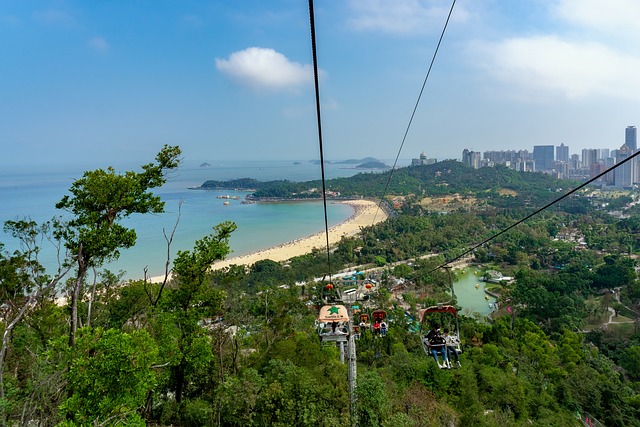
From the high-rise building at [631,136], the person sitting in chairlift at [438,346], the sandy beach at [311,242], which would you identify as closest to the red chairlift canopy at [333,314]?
the person sitting in chairlift at [438,346]

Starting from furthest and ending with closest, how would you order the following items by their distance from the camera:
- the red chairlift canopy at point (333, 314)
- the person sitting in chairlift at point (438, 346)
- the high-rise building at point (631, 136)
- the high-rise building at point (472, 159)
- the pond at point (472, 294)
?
the high-rise building at point (472, 159) < the high-rise building at point (631, 136) < the pond at point (472, 294) < the red chairlift canopy at point (333, 314) < the person sitting in chairlift at point (438, 346)

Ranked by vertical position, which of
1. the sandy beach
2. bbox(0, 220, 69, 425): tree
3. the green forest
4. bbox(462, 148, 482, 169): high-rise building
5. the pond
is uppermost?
bbox(462, 148, 482, 169): high-rise building

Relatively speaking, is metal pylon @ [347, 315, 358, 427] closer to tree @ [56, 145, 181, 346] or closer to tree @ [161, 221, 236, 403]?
tree @ [161, 221, 236, 403]

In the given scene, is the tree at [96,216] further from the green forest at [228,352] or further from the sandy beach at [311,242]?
the sandy beach at [311,242]

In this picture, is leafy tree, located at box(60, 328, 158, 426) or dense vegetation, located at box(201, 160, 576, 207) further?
dense vegetation, located at box(201, 160, 576, 207)

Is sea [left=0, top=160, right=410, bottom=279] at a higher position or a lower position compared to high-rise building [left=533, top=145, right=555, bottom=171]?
lower

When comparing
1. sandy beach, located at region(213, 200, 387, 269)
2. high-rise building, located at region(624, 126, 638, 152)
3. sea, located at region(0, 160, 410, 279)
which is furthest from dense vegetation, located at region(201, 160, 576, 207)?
high-rise building, located at region(624, 126, 638, 152)

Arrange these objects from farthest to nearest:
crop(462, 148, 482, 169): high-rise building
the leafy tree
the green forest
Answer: crop(462, 148, 482, 169): high-rise building → the green forest → the leafy tree
